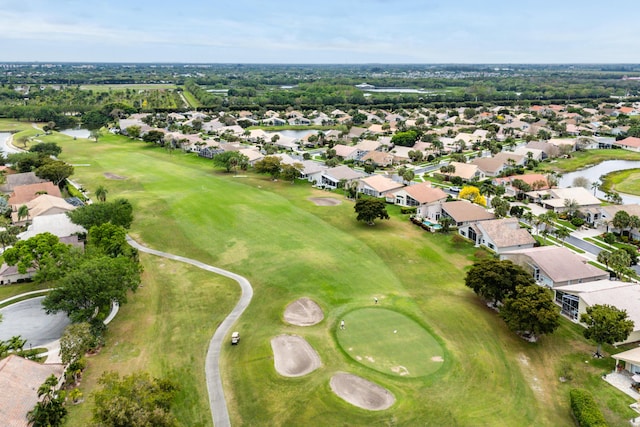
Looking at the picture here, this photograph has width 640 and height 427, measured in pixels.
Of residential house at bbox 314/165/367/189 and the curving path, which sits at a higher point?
residential house at bbox 314/165/367/189

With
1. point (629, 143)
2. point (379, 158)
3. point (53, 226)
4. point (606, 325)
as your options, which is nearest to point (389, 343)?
point (606, 325)

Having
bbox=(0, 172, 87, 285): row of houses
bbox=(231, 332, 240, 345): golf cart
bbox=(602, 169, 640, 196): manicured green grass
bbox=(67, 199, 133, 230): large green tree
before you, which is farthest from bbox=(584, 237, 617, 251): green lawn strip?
bbox=(0, 172, 87, 285): row of houses

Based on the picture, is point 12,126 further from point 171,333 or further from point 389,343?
point 389,343

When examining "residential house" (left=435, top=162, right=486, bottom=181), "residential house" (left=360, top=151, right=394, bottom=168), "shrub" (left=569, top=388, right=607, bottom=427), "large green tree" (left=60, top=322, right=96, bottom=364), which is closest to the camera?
"shrub" (left=569, top=388, right=607, bottom=427)

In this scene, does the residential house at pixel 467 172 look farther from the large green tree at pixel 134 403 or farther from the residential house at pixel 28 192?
the large green tree at pixel 134 403

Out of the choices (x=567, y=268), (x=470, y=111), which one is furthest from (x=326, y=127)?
(x=567, y=268)

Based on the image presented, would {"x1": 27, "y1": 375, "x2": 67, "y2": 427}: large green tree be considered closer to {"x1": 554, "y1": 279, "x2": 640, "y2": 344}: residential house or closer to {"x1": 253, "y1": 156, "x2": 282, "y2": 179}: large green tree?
{"x1": 554, "y1": 279, "x2": 640, "y2": 344}: residential house

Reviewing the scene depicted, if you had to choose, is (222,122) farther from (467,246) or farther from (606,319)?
(606,319)
